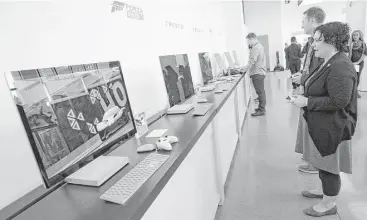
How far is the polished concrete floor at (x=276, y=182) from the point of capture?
6.49 feet

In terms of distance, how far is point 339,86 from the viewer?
58.6 inches

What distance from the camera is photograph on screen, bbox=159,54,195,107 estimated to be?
189 centimetres

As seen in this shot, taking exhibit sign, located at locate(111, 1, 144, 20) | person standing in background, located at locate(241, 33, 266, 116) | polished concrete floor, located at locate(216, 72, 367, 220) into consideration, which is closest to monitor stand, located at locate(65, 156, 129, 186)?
exhibit sign, located at locate(111, 1, 144, 20)

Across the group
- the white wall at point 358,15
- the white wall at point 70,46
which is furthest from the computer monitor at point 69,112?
the white wall at point 358,15

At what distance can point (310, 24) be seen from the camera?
228cm

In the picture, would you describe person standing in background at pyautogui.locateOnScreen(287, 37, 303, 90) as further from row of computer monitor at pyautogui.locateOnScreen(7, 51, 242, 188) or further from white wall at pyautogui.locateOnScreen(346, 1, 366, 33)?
row of computer monitor at pyautogui.locateOnScreen(7, 51, 242, 188)

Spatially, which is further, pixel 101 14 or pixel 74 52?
pixel 101 14

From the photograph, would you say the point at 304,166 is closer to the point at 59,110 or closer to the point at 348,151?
the point at 348,151

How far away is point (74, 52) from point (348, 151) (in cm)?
185

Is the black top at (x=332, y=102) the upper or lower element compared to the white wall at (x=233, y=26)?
lower

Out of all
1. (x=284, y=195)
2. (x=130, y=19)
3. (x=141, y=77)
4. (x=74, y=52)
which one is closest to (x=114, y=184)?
(x=74, y=52)

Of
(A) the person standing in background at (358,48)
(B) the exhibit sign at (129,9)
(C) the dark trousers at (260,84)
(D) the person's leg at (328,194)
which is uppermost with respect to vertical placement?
(B) the exhibit sign at (129,9)

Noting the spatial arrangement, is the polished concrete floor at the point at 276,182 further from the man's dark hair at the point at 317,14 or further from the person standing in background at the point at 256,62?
the man's dark hair at the point at 317,14

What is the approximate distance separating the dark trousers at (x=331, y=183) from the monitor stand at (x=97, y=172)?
1446mm
